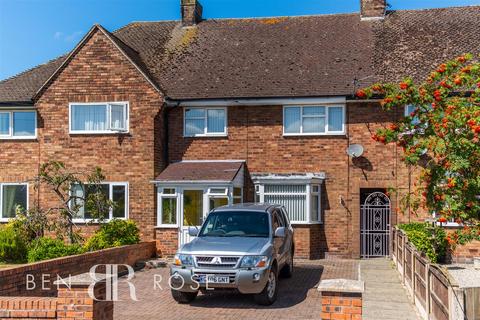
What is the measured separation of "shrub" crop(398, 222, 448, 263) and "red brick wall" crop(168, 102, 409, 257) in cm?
156

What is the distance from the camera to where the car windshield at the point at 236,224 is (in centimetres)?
1382

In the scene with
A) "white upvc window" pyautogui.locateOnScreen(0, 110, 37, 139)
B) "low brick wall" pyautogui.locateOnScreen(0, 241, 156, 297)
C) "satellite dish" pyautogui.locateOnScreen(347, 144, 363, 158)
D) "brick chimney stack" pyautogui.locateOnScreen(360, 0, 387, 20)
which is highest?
"brick chimney stack" pyautogui.locateOnScreen(360, 0, 387, 20)

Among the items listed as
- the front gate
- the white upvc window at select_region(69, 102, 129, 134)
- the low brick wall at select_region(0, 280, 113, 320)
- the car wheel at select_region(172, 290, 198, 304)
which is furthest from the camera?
the white upvc window at select_region(69, 102, 129, 134)

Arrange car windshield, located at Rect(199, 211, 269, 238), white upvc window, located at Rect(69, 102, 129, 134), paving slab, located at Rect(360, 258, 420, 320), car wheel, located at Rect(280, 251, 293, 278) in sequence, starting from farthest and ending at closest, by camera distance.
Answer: white upvc window, located at Rect(69, 102, 129, 134) < car wheel, located at Rect(280, 251, 293, 278) < car windshield, located at Rect(199, 211, 269, 238) < paving slab, located at Rect(360, 258, 420, 320)

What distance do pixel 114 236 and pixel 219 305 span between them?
7.18 m

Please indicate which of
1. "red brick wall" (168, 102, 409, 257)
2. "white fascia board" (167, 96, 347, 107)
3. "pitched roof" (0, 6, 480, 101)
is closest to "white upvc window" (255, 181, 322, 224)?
"red brick wall" (168, 102, 409, 257)

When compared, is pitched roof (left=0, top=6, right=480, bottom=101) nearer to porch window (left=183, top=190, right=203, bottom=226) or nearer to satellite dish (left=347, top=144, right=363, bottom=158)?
satellite dish (left=347, top=144, right=363, bottom=158)

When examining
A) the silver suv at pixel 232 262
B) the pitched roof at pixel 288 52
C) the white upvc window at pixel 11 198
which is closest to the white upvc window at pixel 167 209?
the pitched roof at pixel 288 52

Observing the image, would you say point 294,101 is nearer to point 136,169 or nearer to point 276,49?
point 276,49

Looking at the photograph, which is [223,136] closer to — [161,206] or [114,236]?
[161,206]

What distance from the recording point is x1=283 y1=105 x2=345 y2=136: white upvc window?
21281mm

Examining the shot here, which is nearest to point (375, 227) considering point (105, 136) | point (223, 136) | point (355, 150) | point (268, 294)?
point (355, 150)

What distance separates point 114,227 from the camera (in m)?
19.2

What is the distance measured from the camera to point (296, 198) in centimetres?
2100
